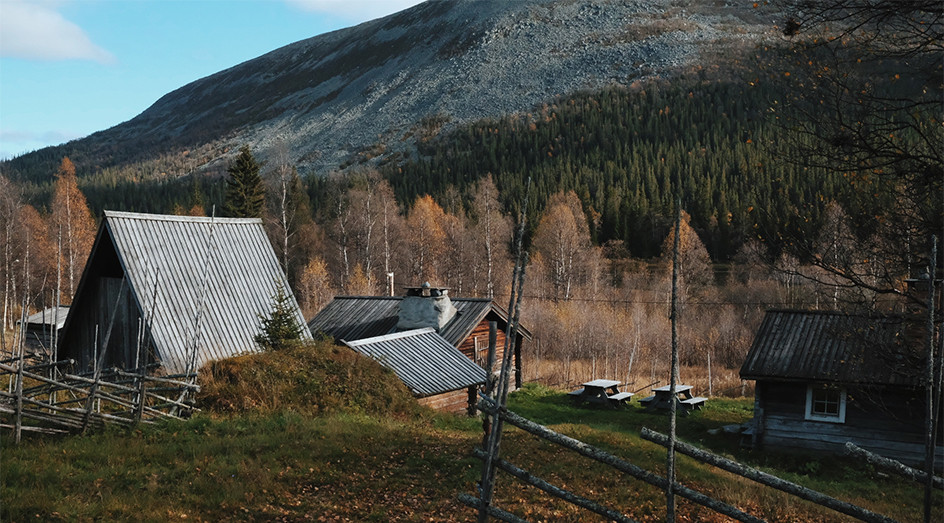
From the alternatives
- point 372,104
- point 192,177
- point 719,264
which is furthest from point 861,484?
point 372,104

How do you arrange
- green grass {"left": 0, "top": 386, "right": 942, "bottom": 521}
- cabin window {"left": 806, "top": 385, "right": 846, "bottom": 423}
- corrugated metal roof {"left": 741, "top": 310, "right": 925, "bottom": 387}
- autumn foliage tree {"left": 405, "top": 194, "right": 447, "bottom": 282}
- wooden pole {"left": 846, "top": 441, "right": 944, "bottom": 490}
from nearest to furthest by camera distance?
wooden pole {"left": 846, "top": 441, "right": 944, "bottom": 490} < green grass {"left": 0, "top": 386, "right": 942, "bottom": 521} < corrugated metal roof {"left": 741, "top": 310, "right": 925, "bottom": 387} < cabin window {"left": 806, "top": 385, "right": 846, "bottom": 423} < autumn foliage tree {"left": 405, "top": 194, "right": 447, "bottom": 282}

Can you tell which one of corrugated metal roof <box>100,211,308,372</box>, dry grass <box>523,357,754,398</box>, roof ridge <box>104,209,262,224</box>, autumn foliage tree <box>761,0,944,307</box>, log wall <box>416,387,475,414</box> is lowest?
dry grass <box>523,357,754,398</box>

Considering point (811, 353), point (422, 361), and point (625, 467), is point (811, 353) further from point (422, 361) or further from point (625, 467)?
point (625, 467)

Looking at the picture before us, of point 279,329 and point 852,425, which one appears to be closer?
point 279,329

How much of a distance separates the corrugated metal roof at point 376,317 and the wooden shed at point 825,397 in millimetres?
13017

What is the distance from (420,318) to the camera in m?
32.0

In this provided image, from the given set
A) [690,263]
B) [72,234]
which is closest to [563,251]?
[690,263]

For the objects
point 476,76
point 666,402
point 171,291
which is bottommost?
point 666,402

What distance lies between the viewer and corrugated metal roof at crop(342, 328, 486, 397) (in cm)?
2270

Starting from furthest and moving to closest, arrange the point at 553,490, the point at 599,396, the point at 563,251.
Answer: the point at 563,251
the point at 599,396
the point at 553,490

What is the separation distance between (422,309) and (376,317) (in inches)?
93.5

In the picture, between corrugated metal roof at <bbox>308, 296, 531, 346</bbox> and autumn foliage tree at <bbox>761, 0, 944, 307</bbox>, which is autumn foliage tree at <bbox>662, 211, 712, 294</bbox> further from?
autumn foliage tree at <bbox>761, 0, 944, 307</bbox>

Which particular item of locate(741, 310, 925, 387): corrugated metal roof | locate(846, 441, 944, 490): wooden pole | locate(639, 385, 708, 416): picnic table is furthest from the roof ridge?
locate(639, 385, 708, 416): picnic table

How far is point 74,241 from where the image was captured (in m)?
54.1
